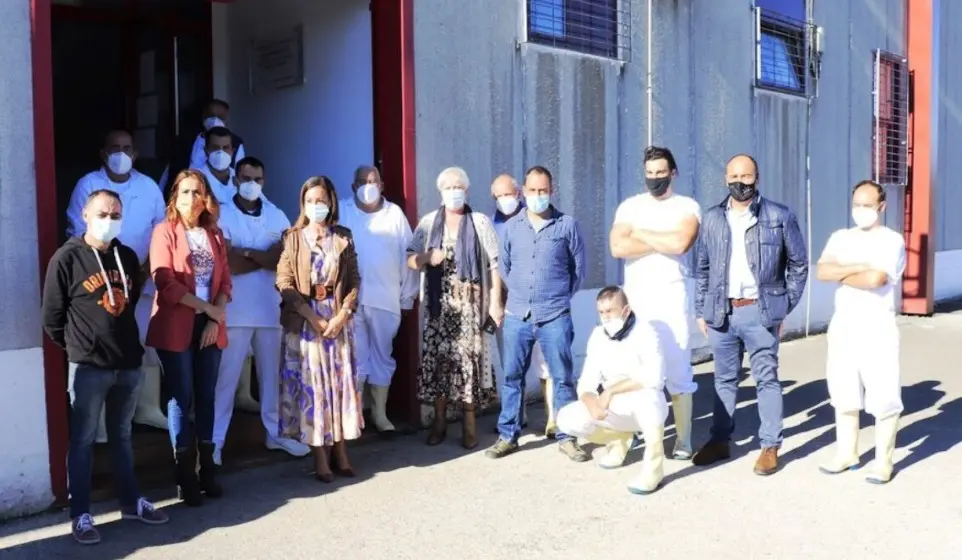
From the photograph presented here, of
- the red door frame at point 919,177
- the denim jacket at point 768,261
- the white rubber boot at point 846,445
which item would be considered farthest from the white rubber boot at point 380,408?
the red door frame at point 919,177

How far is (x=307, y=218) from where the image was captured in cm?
536

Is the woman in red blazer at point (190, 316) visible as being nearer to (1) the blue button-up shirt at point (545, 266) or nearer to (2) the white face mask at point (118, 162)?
(2) the white face mask at point (118, 162)

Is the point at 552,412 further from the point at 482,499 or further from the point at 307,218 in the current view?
the point at 307,218

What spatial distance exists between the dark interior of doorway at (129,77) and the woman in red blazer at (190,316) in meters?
3.07

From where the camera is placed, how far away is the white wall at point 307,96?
6941 mm

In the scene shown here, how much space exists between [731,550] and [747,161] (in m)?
2.26

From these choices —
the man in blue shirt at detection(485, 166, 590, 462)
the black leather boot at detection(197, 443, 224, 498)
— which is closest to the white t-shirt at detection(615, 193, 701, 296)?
the man in blue shirt at detection(485, 166, 590, 462)

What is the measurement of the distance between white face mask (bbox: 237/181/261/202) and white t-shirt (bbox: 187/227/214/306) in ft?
2.39

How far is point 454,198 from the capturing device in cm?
602

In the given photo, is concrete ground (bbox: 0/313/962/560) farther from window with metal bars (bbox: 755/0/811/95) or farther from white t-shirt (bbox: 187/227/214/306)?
window with metal bars (bbox: 755/0/811/95)

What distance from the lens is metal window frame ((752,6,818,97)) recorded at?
9.74 metres

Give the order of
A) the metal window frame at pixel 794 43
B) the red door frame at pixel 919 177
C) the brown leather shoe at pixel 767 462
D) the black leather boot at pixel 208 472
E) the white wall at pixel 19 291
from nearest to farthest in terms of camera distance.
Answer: the white wall at pixel 19 291 → the black leather boot at pixel 208 472 → the brown leather shoe at pixel 767 462 → the metal window frame at pixel 794 43 → the red door frame at pixel 919 177

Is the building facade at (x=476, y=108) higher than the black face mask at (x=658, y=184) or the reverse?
higher

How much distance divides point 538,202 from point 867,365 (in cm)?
207
